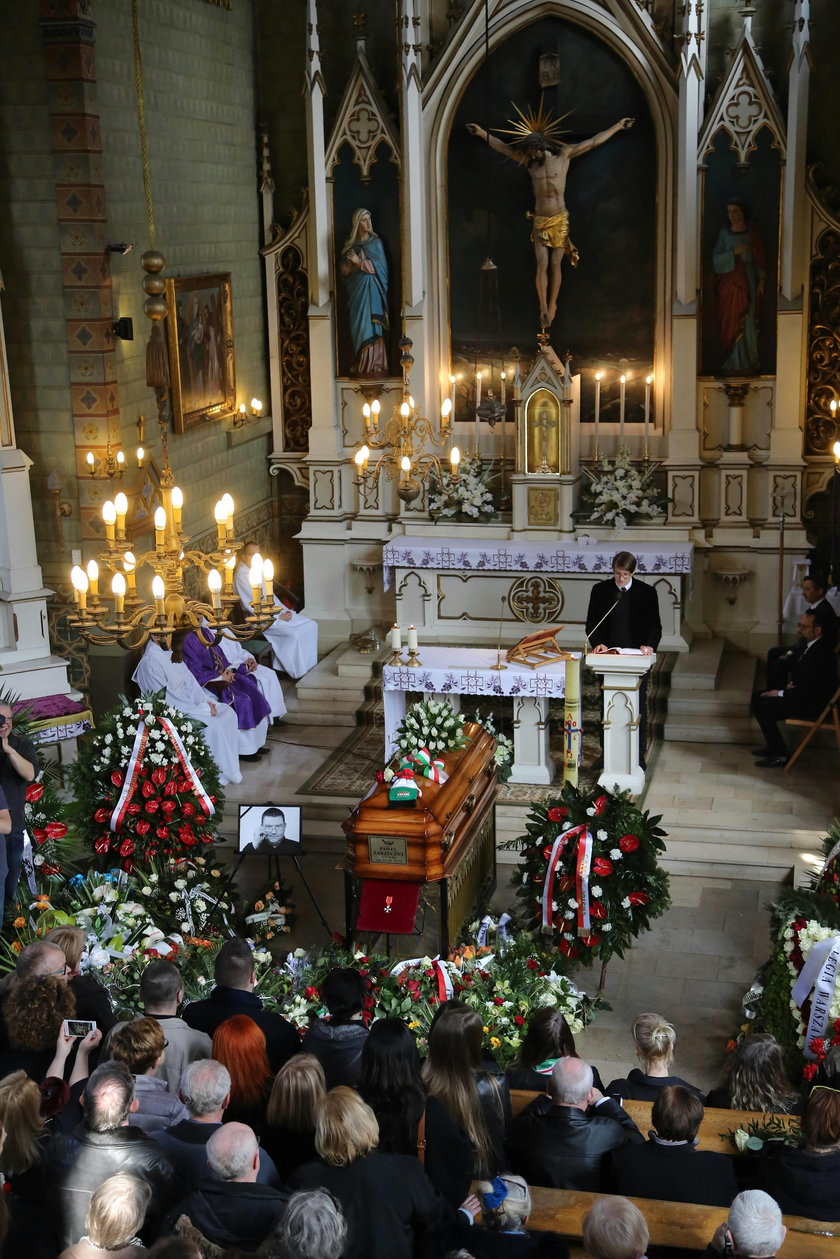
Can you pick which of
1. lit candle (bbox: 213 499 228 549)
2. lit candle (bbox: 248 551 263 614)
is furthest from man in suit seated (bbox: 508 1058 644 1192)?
lit candle (bbox: 213 499 228 549)

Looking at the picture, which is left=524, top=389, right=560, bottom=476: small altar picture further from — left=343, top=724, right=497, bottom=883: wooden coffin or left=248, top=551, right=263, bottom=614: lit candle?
left=248, top=551, right=263, bottom=614: lit candle

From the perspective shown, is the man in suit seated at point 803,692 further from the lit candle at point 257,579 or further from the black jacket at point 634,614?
the lit candle at point 257,579

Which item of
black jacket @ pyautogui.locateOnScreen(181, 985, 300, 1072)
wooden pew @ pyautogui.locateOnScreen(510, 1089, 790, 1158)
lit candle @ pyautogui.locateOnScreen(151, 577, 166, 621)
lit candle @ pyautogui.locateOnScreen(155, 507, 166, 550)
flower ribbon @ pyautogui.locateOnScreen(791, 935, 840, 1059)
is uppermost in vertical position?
lit candle @ pyautogui.locateOnScreen(155, 507, 166, 550)

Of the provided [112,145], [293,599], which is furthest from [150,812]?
[293,599]

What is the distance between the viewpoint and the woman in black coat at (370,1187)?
168 inches

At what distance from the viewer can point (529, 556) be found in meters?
13.3

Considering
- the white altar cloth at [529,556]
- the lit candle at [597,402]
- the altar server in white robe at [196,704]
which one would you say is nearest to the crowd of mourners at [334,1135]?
the altar server in white robe at [196,704]

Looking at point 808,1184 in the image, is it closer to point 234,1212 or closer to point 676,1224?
point 676,1224

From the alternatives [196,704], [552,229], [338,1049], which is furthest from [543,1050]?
[552,229]

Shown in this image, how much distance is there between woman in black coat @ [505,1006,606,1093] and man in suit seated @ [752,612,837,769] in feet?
19.0

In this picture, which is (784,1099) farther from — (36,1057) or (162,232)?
(162,232)

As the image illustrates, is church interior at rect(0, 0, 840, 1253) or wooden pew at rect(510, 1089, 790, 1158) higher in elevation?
church interior at rect(0, 0, 840, 1253)

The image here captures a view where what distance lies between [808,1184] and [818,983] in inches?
79.1

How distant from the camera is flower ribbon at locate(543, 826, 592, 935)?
25.9 ft
